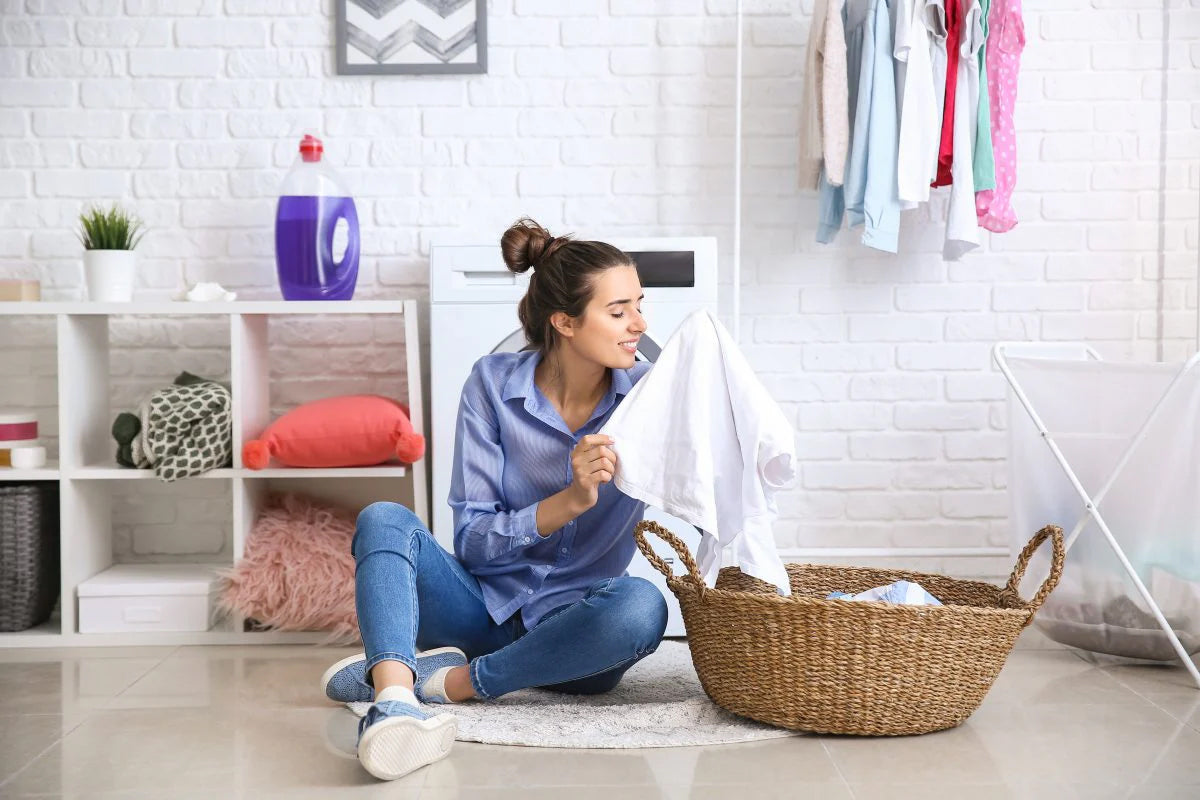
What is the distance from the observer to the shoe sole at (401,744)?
160 cm

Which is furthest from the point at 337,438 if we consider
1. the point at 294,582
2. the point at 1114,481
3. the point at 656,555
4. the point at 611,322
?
the point at 1114,481

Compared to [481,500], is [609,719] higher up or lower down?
lower down

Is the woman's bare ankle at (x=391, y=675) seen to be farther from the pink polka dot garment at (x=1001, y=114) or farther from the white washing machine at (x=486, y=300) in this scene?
the pink polka dot garment at (x=1001, y=114)

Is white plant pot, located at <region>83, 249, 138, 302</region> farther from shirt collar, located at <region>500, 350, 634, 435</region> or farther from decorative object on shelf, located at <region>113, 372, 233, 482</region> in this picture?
shirt collar, located at <region>500, 350, 634, 435</region>

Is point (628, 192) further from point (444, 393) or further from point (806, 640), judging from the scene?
point (806, 640)

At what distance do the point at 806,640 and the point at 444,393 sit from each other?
118cm

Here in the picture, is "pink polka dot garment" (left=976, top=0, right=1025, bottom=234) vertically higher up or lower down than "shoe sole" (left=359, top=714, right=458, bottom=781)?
higher up

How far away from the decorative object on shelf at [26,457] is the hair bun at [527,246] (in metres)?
1.37

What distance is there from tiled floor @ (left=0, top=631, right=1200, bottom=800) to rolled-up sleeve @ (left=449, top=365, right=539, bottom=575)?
1.08ft

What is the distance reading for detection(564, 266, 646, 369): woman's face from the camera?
6.40 ft

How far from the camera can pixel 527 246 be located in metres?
2.03

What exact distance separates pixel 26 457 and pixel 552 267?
1.46m

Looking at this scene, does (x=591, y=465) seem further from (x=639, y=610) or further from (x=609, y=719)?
(x=609, y=719)

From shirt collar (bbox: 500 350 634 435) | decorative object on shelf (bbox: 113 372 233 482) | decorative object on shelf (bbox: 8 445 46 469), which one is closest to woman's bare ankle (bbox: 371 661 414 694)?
shirt collar (bbox: 500 350 634 435)
